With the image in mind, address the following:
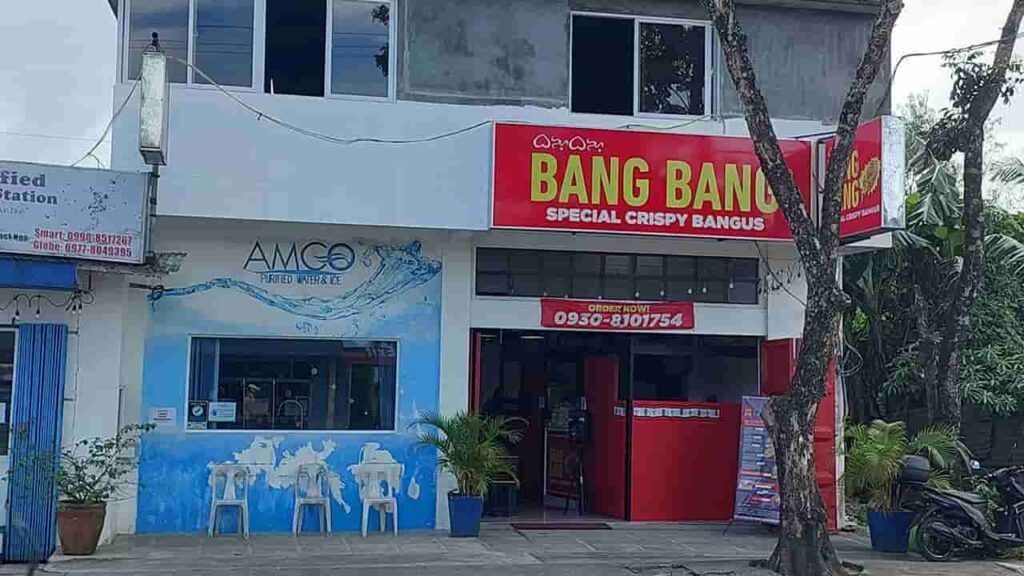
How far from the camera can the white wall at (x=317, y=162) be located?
13.0 m

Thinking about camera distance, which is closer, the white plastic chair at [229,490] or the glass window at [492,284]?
the white plastic chair at [229,490]

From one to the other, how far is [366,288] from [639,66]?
176 inches

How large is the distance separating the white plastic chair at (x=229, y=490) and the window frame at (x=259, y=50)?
4.36 meters

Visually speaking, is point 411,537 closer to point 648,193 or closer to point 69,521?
point 69,521

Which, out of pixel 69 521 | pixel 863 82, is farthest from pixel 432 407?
pixel 863 82

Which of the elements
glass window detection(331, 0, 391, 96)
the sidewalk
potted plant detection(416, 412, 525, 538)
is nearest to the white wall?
glass window detection(331, 0, 391, 96)

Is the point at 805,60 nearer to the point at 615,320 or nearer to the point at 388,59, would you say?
the point at 615,320

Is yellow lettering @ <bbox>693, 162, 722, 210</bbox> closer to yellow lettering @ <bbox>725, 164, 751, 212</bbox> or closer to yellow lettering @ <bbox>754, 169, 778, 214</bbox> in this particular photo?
Answer: yellow lettering @ <bbox>725, 164, 751, 212</bbox>

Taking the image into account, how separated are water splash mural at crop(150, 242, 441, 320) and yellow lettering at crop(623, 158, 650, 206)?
2484 mm

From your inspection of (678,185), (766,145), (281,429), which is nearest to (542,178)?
(678,185)

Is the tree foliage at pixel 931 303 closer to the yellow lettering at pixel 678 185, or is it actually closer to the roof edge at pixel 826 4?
the roof edge at pixel 826 4

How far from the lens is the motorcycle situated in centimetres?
1244

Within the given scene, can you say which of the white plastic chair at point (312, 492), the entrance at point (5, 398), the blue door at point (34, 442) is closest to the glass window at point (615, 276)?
the white plastic chair at point (312, 492)

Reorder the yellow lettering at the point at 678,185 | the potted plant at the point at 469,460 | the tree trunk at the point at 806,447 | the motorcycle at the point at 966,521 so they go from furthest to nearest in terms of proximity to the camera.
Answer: the yellow lettering at the point at 678,185
the potted plant at the point at 469,460
the motorcycle at the point at 966,521
the tree trunk at the point at 806,447
